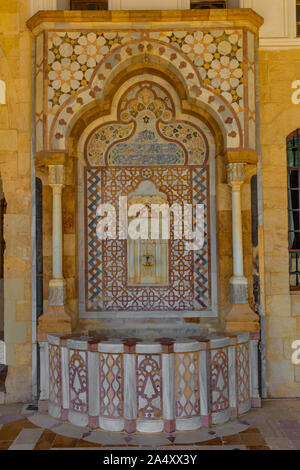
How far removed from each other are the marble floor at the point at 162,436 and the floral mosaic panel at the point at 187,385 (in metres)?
0.19

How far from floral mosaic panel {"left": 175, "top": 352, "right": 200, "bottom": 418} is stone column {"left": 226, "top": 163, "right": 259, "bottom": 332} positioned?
70cm

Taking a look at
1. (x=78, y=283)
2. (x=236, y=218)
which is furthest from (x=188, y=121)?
(x=78, y=283)

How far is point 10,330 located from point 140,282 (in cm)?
153

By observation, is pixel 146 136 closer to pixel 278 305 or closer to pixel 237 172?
pixel 237 172

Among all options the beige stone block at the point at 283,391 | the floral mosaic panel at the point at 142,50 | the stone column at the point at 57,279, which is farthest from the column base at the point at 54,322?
the beige stone block at the point at 283,391

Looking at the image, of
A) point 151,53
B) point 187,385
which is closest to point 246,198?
point 151,53

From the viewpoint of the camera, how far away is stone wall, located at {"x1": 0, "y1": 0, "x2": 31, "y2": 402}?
16.0 feet

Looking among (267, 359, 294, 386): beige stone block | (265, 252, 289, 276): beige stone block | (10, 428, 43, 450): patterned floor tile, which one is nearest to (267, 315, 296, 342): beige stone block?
(267, 359, 294, 386): beige stone block

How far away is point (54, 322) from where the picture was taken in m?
4.55

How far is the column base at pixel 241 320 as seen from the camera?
14.8ft

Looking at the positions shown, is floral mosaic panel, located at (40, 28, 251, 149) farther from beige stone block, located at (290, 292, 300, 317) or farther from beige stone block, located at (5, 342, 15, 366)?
beige stone block, located at (5, 342, 15, 366)

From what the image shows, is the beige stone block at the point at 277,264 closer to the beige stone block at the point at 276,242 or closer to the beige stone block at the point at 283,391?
the beige stone block at the point at 276,242

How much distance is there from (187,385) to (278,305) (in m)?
1.52

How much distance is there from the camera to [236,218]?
184 inches
